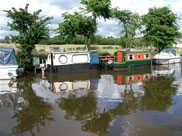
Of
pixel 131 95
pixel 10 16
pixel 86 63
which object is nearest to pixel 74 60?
pixel 86 63

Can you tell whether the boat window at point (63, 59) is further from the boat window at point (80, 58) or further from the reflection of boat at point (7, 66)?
the reflection of boat at point (7, 66)

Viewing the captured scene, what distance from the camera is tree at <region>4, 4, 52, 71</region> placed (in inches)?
791

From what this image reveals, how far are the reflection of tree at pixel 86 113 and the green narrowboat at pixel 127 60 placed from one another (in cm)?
1253

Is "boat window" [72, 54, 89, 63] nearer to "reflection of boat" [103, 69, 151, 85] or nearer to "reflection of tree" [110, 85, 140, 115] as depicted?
"reflection of boat" [103, 69, 151, 85]

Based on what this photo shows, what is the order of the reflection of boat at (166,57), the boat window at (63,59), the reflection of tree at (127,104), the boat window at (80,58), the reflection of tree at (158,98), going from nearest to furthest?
the reflection of tree at (127,104), the reflection of tree at (158,98), the boat window at (63,59), the boat window at (80,58), the reflection of boat at (166,57)

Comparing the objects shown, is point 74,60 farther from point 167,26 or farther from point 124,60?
point 167,26

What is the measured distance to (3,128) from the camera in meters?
6.53

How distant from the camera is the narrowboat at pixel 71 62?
19958 millimetres

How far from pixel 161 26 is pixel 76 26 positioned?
49.0 feet

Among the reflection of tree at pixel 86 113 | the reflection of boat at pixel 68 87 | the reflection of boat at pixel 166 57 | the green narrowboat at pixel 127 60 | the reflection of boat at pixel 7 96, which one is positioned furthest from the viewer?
the reflection of boat at pixel 166 57

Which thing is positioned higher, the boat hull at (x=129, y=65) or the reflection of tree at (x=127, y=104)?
the boat hull at (x=129, y=65)

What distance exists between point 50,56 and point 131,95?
12.5 metres

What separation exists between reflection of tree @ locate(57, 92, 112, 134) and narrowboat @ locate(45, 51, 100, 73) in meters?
10.1

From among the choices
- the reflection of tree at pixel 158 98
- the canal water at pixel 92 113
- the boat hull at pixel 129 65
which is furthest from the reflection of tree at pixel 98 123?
the boat hull at pixel 129 65
